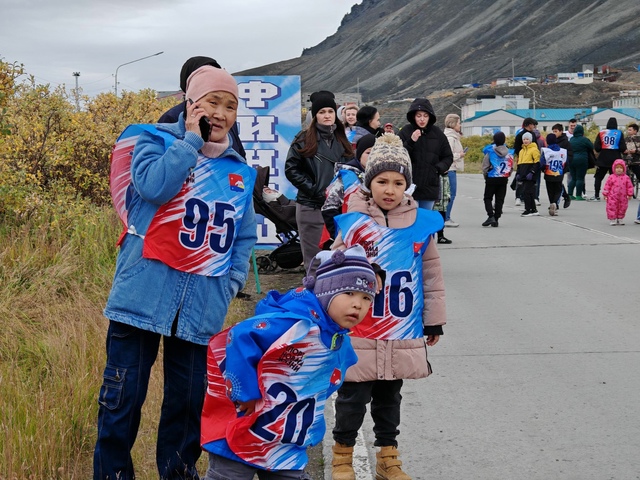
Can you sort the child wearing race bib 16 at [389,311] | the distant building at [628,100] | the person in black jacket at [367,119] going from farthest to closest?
the distant building at [628,100] → the person in black jacket at [367,119] → the child wearing race bib 16 at [389,311]

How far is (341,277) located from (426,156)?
8.40m

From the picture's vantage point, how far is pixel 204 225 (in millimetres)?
4062

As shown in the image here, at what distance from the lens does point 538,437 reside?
5.54 m

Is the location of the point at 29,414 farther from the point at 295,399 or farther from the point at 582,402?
the point at 582,402

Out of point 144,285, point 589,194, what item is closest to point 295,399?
point 144,285

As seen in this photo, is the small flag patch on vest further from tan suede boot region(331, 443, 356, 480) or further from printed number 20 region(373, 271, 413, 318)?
tan suede boot region(331, 443, 356, 480)

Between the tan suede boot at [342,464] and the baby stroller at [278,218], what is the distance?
19.3ft

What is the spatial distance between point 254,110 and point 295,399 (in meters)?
9.16

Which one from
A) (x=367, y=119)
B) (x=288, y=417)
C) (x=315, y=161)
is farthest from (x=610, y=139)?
(x=288, y=417)

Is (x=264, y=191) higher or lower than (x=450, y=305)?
higher

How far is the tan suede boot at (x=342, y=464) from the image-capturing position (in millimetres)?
4863

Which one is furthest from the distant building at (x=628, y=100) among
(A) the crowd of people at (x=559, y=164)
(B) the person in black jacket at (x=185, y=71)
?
(B) the person in black jacket at (x=185, y=71)

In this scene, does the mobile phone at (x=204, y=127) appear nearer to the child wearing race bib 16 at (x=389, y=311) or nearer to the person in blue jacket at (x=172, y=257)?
the person in blue jacket at (x=172, y=257)

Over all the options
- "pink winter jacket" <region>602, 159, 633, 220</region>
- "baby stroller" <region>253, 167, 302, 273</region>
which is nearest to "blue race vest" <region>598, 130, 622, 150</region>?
"pink winter jacket" <region>602, 159, 633, 220</region>
